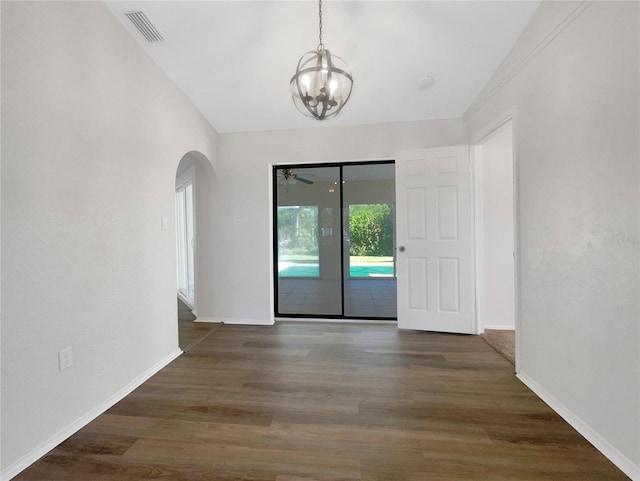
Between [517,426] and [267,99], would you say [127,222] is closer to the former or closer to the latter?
[267,99]

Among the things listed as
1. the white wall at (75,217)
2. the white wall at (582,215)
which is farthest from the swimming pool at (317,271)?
the white wall at (582,215)

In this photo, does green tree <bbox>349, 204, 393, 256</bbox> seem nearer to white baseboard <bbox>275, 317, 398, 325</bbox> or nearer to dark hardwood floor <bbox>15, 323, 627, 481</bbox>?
white baseboard <bbox>275, 317, 398, 325</bbox>

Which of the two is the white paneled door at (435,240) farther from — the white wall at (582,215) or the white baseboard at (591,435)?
the white baseboard at (591,435)

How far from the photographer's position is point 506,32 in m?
2.21

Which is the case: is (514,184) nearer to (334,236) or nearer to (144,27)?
(144,27)

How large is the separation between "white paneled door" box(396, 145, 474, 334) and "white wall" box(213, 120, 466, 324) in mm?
604

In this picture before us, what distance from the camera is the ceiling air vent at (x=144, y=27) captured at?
2.06 meters

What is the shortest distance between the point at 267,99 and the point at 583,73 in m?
2.58

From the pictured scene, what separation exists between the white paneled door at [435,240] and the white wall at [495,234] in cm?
17

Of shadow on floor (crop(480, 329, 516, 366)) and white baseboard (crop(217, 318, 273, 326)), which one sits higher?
white baseboard (crop(217, 318, 273, 326))

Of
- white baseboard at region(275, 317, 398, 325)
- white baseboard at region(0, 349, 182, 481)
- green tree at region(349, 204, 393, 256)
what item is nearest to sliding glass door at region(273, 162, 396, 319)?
green tree at region(349, 204, 393, 256)

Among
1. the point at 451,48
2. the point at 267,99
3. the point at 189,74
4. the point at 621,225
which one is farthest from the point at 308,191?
the point at 621,225

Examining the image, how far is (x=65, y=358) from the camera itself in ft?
5.57

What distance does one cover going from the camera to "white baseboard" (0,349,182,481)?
1.42 m
